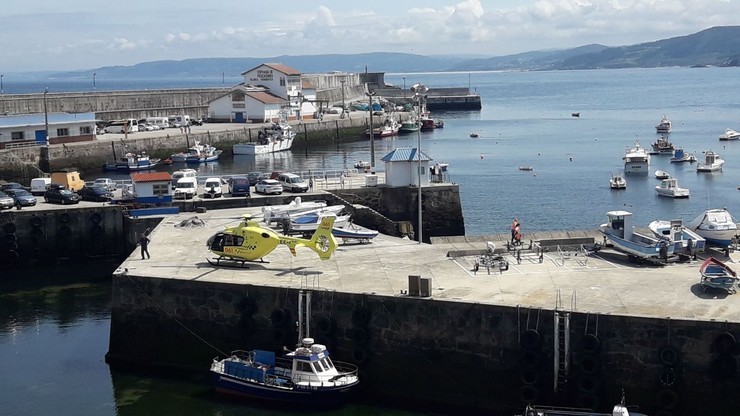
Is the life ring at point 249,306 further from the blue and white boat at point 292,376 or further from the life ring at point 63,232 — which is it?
the life ring at point 63,232

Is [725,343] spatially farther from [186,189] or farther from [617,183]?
[617,183]

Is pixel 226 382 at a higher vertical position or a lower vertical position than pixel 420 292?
lower

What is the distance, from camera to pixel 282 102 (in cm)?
12294

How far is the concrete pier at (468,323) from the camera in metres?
30.0

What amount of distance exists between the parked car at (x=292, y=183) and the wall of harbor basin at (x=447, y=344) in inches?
801

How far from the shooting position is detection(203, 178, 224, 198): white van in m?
55.5

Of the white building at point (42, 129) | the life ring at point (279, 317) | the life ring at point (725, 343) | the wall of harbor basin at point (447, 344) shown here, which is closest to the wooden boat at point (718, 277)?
the wall of harbor basin at point (447, 344)

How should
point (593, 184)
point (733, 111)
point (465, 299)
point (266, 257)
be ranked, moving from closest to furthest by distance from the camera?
1. point (465, 299)
2. point (266, 257)
3. point (593, 184)
4. point (733, 111)

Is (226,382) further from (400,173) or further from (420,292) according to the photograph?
(400,173)

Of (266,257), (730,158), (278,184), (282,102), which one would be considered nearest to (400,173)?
(278,184)

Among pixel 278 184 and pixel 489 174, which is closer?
pixel 278 184

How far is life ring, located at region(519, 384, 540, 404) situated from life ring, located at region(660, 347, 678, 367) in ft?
12.1

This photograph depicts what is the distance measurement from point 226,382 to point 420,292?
6.58 metres

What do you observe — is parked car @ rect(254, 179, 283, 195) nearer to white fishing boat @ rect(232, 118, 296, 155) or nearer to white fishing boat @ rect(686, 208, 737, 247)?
white fishing boat @ rect(686, 208, 737, 247)
